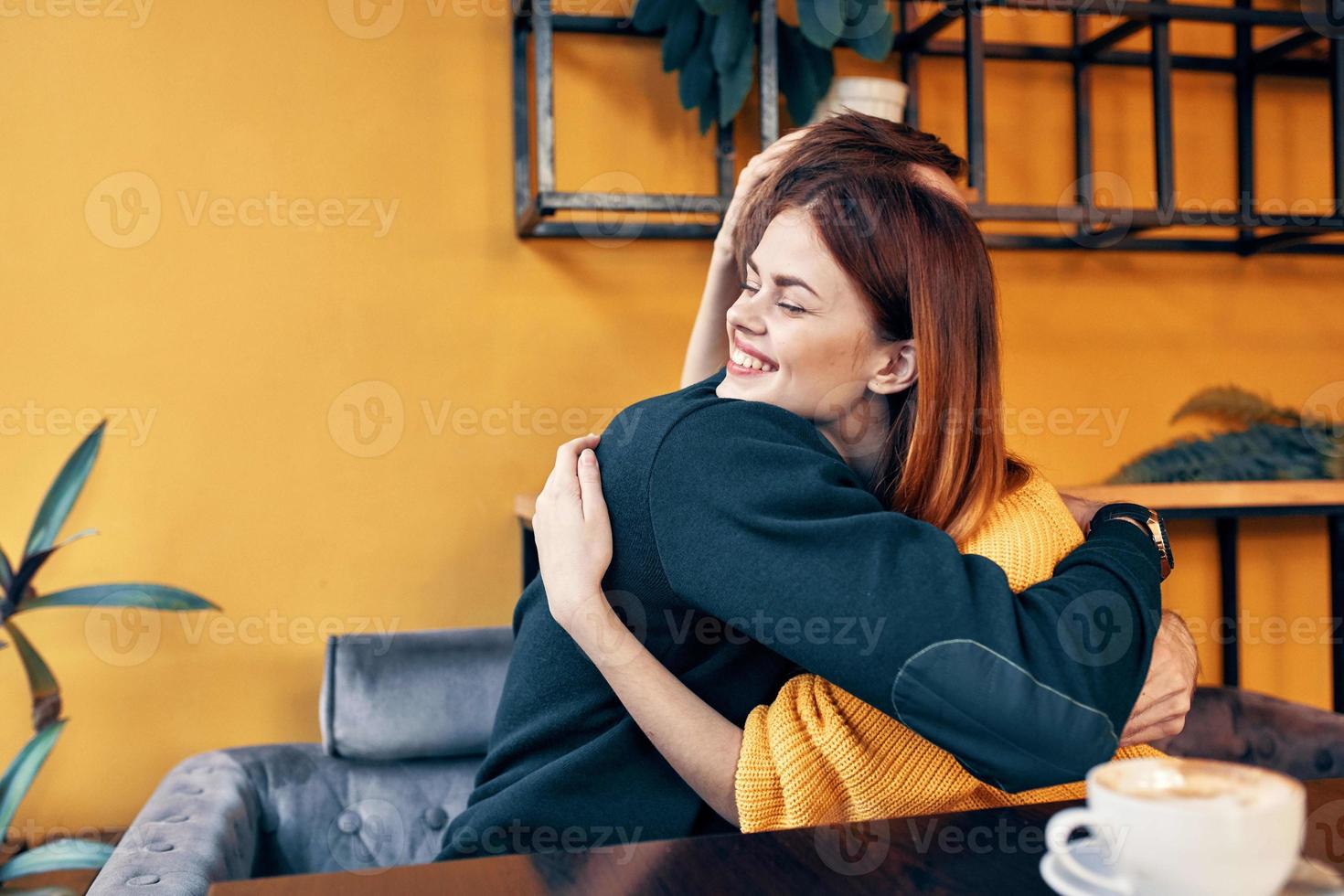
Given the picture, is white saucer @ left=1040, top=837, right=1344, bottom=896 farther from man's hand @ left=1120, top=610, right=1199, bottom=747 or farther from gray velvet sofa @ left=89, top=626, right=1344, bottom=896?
gray velvet sofa @ left=89, top=626, right=1344, bottom=896

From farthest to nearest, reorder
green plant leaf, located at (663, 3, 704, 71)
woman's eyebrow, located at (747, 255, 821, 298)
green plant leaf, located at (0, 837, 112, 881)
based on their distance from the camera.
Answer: green plant leaf, located at (663, 3, 704, 71) → green plant leaf, located at (0, 837, 112, 881) → woman's eyebrow, located at (747, 255, 821, 298)

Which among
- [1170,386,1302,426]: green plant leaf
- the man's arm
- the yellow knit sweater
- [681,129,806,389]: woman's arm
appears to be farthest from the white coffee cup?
[1170,386,1302,426]: green plant leaf

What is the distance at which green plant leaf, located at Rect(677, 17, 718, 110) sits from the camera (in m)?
1.88

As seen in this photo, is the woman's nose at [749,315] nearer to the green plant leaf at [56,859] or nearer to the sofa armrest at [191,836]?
the sofa armrest at [191,836]

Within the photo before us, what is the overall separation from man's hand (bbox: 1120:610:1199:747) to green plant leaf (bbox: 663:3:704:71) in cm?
136

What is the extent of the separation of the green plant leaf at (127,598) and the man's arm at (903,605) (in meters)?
1.25

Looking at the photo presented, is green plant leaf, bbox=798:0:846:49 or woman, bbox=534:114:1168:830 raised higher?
green plant leaf, bbox=798:0:846:49

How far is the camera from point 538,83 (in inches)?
72.7

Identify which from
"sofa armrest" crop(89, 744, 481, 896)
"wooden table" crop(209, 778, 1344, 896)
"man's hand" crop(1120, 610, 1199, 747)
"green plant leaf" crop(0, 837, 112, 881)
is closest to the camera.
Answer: "wooden table" crop(209, 778, 1344, 896)

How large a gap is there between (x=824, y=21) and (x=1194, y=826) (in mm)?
1622

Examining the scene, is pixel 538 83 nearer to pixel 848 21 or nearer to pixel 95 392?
pixel 848 21

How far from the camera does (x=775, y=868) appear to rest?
23.6 inches

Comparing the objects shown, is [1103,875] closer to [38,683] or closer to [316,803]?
[316,803]

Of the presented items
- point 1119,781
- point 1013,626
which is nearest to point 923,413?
point 1013,626
